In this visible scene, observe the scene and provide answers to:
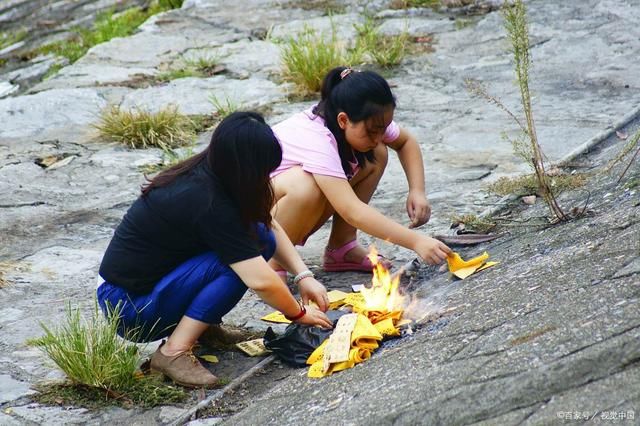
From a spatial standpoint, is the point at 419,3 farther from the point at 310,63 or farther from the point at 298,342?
the point at 298,342

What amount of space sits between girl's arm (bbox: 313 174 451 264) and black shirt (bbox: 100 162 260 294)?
674 millimetres

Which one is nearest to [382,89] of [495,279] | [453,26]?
[495,279]

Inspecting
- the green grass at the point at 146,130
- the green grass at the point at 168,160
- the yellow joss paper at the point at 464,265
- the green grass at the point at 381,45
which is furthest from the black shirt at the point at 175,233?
the green grass at the point at 381,45

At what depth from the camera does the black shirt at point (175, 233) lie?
3.58 metres

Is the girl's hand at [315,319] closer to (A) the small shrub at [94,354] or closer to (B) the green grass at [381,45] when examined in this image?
(A) the small shrub at [94,354]

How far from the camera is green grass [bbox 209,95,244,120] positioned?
285 inches

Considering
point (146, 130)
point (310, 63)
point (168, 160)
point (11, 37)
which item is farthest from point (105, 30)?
point (168, 160)

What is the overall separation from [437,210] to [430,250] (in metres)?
1.44

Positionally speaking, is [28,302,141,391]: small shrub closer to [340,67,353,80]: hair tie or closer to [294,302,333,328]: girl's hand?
[294,302,333,328]: girl's hand

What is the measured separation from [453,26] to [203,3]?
2.80 metres

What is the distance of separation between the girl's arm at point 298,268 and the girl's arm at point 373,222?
0.99 feet

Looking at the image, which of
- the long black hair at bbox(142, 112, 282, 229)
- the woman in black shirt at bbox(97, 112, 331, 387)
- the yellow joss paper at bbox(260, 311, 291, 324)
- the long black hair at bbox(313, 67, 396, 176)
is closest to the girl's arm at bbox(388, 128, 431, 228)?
the long black hair at bbox(313, 67, 396, 176)

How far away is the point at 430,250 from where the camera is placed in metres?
3.98

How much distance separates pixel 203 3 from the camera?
10367 mm
